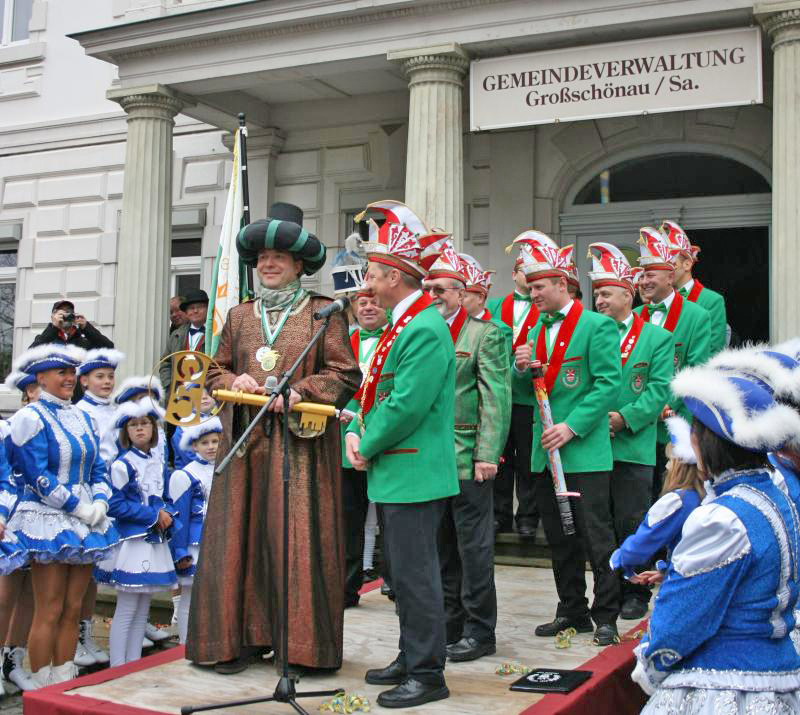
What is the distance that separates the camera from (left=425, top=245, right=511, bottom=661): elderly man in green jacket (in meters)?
5.29

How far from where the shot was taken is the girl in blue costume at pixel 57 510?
569cm

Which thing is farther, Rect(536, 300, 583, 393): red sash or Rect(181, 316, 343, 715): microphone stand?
Rect(536, 300, 583, 393): red sash

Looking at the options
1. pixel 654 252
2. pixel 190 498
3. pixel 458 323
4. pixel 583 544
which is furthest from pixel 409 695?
pixel 654 252

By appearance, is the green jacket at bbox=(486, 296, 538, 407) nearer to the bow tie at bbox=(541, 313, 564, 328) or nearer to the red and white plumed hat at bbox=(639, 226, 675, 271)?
the bow tie at bbox=(541, 313, 564, 328)

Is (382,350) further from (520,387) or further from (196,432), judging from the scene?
(196,432)

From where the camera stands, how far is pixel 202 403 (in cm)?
502

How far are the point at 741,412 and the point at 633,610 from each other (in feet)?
10.7

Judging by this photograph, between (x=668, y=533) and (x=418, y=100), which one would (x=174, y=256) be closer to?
(x=418, y=100)

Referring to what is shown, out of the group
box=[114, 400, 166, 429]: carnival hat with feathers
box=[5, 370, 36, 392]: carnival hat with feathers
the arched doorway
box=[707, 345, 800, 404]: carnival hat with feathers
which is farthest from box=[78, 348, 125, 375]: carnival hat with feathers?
the arched doorway

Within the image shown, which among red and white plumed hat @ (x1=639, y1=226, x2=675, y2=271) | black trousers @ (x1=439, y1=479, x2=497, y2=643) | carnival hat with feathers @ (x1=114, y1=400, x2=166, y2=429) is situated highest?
red and white plumed hat @ (x1=639, y1=226, x2=675, y2=271)

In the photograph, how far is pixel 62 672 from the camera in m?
5.73

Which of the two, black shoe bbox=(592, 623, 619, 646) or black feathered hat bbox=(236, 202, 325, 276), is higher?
black feathered hat bbox=(236, 202, 325, 276)

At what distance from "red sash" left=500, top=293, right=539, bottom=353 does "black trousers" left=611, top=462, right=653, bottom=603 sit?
1132mm

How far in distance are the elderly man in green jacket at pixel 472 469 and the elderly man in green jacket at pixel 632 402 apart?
0.92 m
